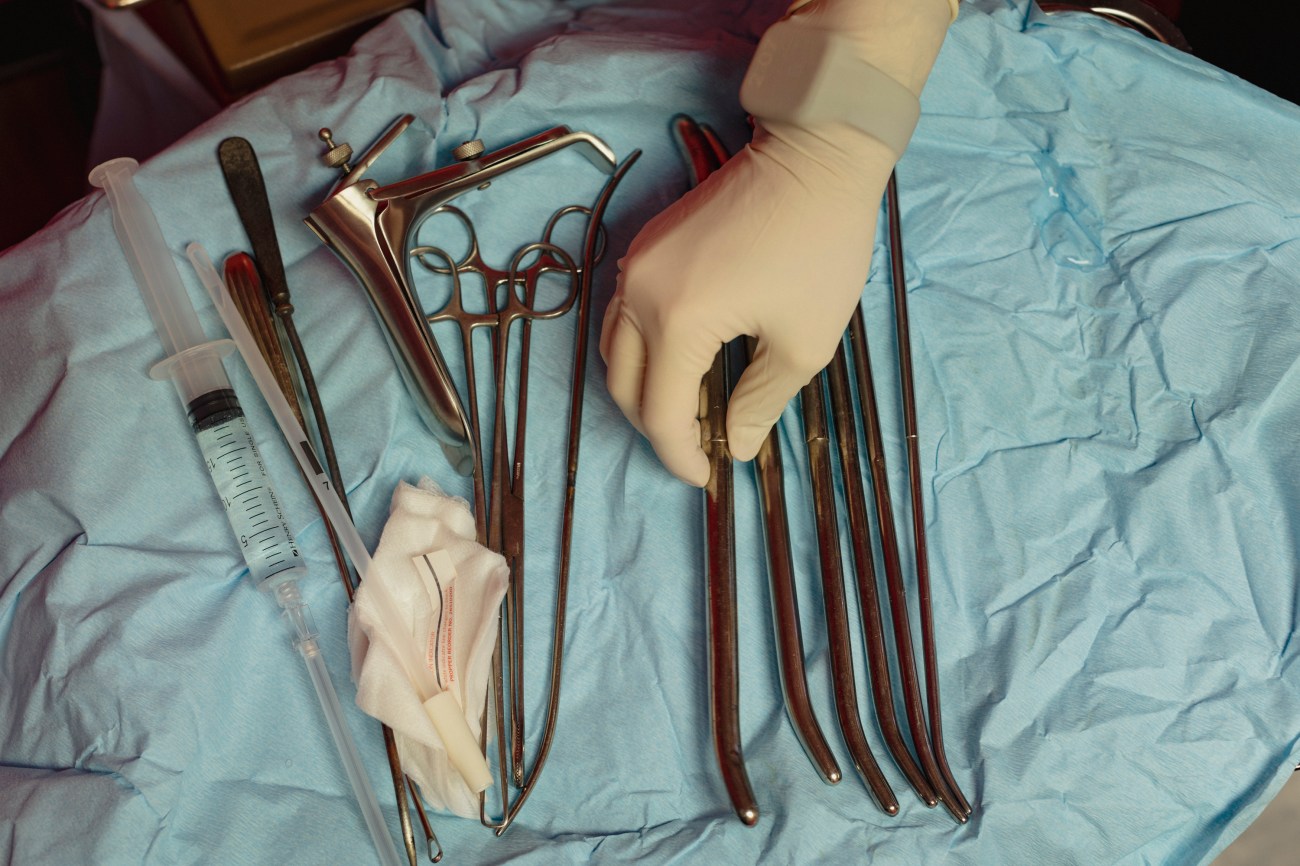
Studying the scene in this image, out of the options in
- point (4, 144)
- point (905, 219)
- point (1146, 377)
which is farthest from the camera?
point (4, 144)

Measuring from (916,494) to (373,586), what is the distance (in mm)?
524

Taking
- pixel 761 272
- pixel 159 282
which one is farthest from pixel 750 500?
pixel 159 282

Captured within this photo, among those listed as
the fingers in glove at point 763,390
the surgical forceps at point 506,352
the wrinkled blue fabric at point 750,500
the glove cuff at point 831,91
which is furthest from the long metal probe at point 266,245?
the glove cuff at point 831,91

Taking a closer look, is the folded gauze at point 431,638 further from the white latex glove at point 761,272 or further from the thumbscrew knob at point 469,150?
the thumbscrew knob at point 469,150

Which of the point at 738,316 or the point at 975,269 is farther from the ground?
the point at 738,316

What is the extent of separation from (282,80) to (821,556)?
84 cm

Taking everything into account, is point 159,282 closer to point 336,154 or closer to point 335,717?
point 336,154

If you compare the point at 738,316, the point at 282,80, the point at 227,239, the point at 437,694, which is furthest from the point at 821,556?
the point at 282,80

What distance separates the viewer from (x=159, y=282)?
951mm

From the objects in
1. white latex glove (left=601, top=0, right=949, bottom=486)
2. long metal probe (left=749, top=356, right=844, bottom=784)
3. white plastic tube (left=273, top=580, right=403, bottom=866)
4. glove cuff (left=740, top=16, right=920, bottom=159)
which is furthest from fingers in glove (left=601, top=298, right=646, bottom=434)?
white plastic tube (left=273, top=580, right=403, bottom=866)

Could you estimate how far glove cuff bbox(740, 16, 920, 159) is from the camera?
0.87 metres

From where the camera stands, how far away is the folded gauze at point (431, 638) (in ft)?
2.51

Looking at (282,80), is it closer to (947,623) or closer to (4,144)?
(947,623)

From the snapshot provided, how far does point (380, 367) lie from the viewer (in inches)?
39.1
